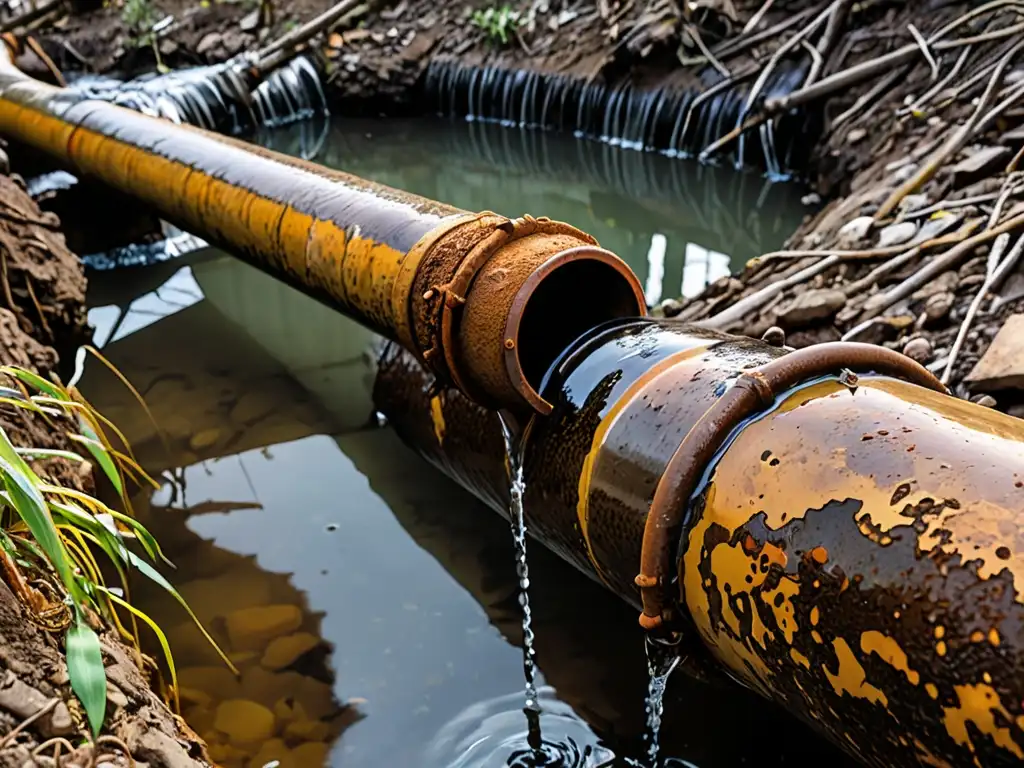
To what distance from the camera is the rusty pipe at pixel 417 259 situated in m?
1.92

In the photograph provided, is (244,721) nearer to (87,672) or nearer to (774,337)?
(87,672)

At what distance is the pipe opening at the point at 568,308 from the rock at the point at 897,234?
1.84 metres

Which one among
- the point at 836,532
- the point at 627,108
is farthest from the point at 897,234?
the point at 627,108

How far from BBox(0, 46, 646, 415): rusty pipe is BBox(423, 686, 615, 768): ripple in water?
0.78m

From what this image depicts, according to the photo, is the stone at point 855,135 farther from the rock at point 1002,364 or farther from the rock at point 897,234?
the rock at point 1002,364

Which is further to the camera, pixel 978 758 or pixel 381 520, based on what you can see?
pixel 381 520

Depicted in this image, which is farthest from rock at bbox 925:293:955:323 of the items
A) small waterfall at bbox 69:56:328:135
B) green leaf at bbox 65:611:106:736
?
small waterfall at bbox 69:56:328:135

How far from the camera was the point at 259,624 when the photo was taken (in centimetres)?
251

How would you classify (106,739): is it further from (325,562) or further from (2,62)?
(2,62)

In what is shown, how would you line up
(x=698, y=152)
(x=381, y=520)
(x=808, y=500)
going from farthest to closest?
(x=698, y=152) < (x=381, y=520) < (x=808, y=500)

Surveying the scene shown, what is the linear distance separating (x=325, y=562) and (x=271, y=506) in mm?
386

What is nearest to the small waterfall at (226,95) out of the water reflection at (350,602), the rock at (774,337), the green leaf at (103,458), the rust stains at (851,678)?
the water reflection at (350,602)

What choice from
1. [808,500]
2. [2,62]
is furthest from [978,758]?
[2,62]

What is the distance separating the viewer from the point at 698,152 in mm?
7105
